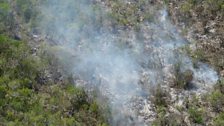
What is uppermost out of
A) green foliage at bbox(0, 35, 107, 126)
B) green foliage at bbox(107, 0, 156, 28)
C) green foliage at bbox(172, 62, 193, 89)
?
green foliage at bbox(107, 0, 156, 28)

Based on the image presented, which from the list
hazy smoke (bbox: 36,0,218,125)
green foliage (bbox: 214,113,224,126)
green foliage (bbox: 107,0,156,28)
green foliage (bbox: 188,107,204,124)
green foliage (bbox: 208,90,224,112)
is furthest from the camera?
green foliage (bbox: 107,0,156,28)

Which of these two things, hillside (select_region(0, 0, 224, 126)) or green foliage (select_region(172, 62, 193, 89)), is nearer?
hillside (select_region(0, 0, 224, 126))

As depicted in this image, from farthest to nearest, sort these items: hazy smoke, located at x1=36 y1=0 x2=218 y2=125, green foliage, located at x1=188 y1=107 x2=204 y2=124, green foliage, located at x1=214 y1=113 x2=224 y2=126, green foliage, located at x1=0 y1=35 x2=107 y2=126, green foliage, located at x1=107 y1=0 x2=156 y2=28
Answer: green foliage, located at x1=107 y1=0 x2=156 y2=28 < hazy smoke, located at x1=36 y1=0 x2=218 y2=125 < green foliage, located at x1=188 y1=107 x2=204 y2=124 < green foliage, located at x1=214 y1=113 x2=224 y2=126 < green foliage, located at x1=0 y1=35 x2=107 y2=126

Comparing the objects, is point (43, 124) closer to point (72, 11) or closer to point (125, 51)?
point (125, 51)

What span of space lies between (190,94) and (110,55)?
7.91ft

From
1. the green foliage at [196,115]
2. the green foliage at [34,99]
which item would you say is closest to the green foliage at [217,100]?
the green foliage at [196,115]

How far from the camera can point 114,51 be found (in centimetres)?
1106

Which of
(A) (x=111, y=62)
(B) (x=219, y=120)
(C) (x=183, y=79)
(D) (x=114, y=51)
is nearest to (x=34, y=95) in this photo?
(A) (x=111, y=62)

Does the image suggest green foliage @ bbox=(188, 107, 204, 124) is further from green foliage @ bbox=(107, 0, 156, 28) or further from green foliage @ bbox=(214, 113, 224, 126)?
green foliage @ bbox=(107, 0, 156, 28)

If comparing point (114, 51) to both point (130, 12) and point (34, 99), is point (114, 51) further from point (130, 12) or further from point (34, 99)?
point (34, 99)

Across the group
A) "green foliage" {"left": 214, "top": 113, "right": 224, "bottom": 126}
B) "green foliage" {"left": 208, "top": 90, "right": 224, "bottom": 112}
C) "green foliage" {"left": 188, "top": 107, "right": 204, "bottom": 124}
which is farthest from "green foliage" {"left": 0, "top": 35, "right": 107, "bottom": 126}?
"green foliage" {"left": 208, "top": 90, "right": 224, "bottom": 112}

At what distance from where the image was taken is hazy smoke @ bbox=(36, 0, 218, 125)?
999cm

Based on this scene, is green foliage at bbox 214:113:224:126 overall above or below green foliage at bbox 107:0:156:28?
below

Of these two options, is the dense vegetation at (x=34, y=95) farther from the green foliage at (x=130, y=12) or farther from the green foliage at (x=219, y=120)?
the green foliage at (x=130, y=12)
